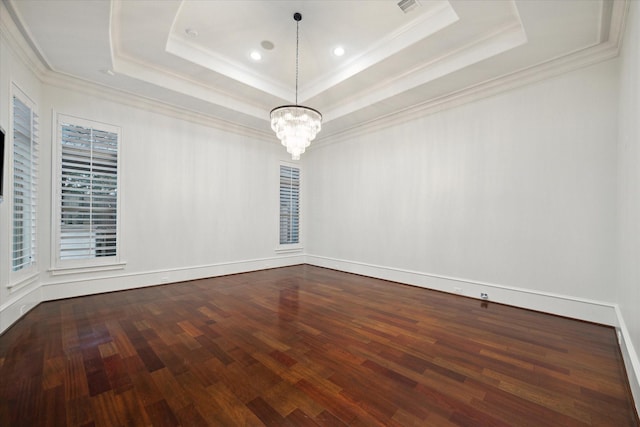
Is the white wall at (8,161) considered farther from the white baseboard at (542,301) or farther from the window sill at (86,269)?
the white baseboard at (542,301)

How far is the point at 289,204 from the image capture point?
265 inches

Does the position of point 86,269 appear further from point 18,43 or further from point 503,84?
point 503,84

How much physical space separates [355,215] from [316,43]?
336 cm

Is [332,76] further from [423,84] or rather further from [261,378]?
[261,378]

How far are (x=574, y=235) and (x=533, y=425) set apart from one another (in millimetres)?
2754

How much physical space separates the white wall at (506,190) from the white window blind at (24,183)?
16.8 feet

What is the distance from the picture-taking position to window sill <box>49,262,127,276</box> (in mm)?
3715

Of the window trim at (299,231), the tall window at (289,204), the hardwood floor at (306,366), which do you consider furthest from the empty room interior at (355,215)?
the tall window at (289,204)

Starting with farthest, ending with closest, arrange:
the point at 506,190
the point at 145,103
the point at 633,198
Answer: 1. the point at 145,103
2. the point at 506,190
3. the point at 633,198

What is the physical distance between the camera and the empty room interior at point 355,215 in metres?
1.88

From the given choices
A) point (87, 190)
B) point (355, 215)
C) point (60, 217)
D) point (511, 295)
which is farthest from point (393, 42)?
point (60, 217)

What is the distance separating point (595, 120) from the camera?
3166 mm

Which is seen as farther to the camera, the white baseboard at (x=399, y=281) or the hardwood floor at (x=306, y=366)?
the white baseboard at (x=399, y=281)

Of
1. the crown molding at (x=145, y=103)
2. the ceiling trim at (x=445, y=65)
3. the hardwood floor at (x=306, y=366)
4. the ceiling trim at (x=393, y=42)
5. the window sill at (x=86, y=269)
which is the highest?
the ceiling trim at (x=393, y=42)
